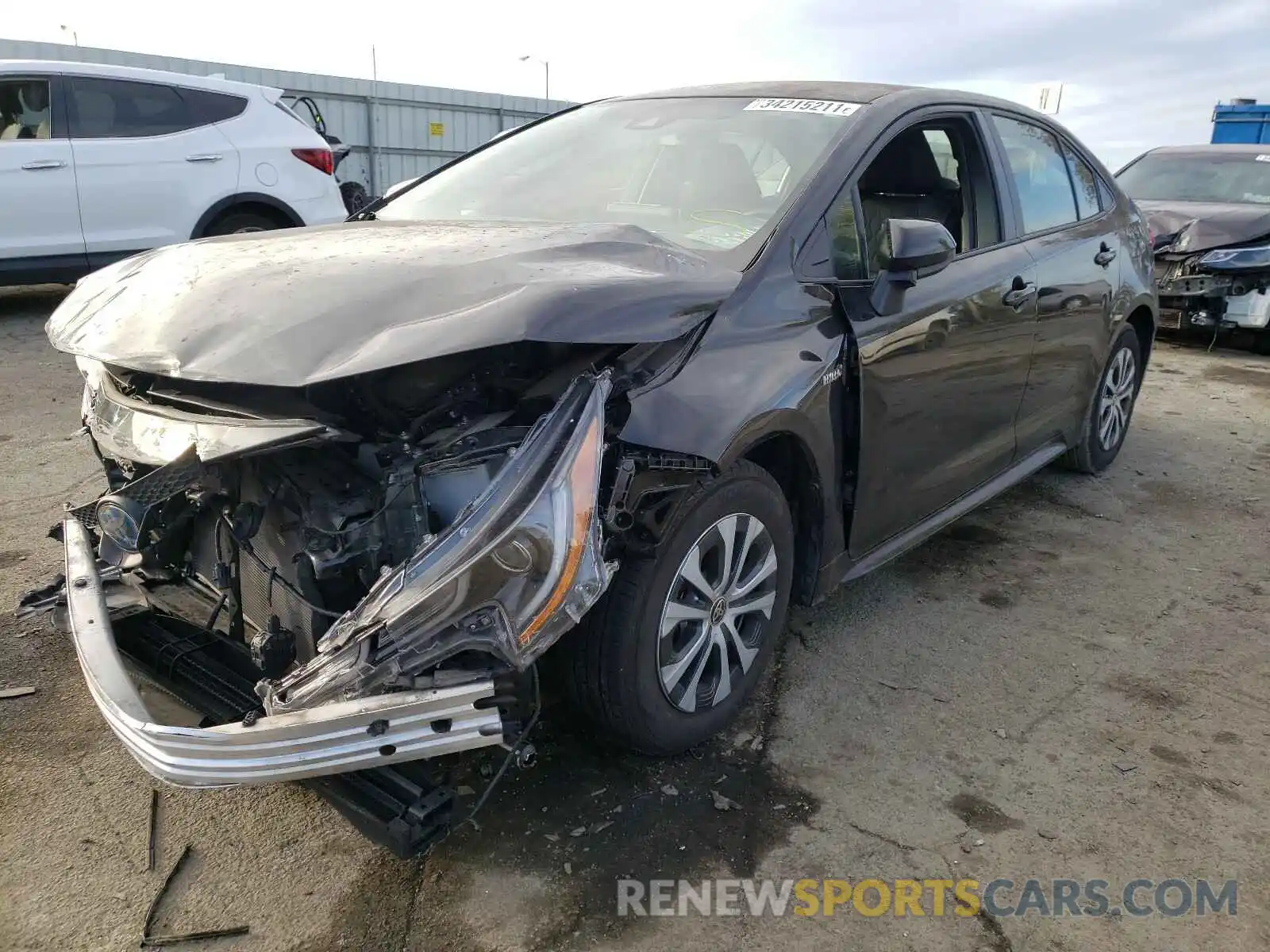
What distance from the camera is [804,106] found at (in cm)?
319

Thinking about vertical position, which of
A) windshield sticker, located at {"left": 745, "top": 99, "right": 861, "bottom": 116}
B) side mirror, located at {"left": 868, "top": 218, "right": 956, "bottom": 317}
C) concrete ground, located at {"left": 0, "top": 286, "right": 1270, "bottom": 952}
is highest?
windshield sticker, located at {"left": 745, "top": 99, "right": 861, "bottom": 116}

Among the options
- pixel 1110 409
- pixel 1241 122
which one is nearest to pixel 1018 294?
pixel 1110 409

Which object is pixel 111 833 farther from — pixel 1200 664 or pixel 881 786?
pixel 1200 664

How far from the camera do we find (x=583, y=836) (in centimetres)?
232

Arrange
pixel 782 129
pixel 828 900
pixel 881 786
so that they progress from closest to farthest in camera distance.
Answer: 1. pixel 828 900
2. pixel 881 786
3. pixel 782 129

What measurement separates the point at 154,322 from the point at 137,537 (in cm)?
50

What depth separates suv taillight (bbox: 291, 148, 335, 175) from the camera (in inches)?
305

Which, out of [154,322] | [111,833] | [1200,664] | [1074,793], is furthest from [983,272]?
[111,833]

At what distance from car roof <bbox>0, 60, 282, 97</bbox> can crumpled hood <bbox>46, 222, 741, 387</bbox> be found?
5412 mm

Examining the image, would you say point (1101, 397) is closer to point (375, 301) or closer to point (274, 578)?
point (375, 301)

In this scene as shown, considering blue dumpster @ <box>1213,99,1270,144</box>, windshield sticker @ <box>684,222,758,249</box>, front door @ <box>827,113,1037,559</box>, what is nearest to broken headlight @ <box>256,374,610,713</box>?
windshield sticker @ <box>684,222,758,249</box>

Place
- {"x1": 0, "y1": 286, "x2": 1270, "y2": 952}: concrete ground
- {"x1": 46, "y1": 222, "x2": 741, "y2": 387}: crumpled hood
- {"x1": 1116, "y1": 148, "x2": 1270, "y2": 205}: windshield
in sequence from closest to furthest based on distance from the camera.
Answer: {"x1": 46, "y1": 222, "x2": 741, "y2": 387}: crumpled hood
{"x1": 0, "y1": 286, "x2": 1270, "y2": 952}: concrete ground
{"x1": 1116, "y1": 148, "x2": 1270, "y2": 205}: windshield

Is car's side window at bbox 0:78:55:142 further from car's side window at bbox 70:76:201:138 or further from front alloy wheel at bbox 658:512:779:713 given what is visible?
front alloy wheel at bbox 658:512:779:713

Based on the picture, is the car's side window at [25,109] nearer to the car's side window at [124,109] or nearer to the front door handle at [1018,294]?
the car's side window at [124,109]
